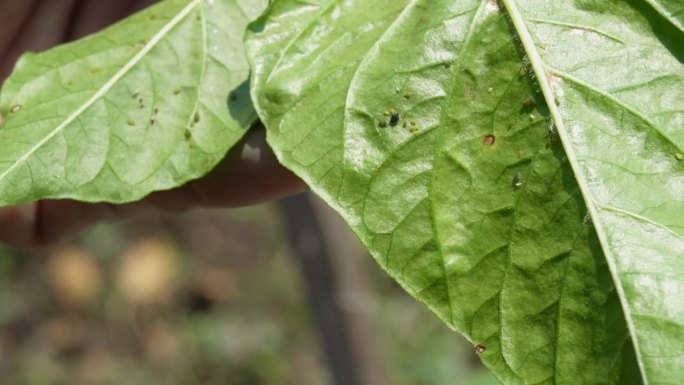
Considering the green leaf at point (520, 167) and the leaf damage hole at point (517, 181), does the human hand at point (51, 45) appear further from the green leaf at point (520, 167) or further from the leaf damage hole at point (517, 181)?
the leaf damage hole at point (517, 181)

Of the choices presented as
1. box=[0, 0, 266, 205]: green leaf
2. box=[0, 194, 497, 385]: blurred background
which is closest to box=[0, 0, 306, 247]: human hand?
box=[0, 0, 266, 205]: green leaf

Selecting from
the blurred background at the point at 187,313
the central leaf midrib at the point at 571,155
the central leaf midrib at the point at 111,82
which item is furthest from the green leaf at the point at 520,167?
the blurred background at the point at 187,313

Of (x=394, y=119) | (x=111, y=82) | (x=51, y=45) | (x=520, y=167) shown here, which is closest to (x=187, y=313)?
(x=51, y=45)

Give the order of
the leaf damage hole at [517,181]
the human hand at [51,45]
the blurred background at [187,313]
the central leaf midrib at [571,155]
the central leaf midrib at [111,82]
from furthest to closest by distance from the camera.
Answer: the blurred background at [187,313] → the human hand at [51,45] → the central leaf midrib at [111,82] → the leaf damage hole at [517,181] → the central leaf midrib at [571,155]

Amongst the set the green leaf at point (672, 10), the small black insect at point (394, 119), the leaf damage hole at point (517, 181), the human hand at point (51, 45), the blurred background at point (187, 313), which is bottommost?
the blurred background at point (187, 313)

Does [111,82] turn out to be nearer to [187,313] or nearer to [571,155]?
[571,155]

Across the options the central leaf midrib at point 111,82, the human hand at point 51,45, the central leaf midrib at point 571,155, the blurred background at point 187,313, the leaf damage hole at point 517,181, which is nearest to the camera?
the central leaf midrib at point 571,155

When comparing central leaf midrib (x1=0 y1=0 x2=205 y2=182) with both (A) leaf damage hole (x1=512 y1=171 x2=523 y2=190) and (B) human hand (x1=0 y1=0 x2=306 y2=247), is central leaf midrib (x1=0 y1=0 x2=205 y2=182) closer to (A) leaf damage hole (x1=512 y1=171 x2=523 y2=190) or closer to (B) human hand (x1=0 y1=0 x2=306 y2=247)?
(B) human hand (x1=0 y1=0 x2=306 y2=247)

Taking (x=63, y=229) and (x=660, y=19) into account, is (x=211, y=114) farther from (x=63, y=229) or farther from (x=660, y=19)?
(x=63, y=229)

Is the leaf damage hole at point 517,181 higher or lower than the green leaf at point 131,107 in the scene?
higher
